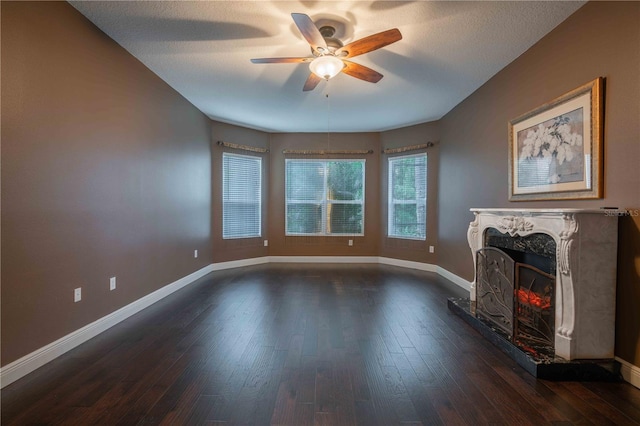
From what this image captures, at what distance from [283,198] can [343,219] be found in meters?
1.29

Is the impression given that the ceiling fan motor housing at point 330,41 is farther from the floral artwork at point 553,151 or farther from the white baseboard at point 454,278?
the white baseboard at point 454,278

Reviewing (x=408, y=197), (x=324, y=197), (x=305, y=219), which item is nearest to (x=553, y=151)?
(x=408, y=197)

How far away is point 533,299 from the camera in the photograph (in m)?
2.24

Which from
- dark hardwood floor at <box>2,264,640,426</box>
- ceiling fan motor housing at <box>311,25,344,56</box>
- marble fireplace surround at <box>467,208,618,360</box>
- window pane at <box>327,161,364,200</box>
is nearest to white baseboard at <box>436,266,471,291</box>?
dark hardwood floor at <box>2,264,640,426</box>

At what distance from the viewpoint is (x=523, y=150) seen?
281 centimetres

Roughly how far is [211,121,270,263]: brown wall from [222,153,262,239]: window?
0.08 m

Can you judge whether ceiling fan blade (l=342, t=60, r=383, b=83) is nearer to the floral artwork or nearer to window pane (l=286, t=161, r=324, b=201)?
the floral artwork

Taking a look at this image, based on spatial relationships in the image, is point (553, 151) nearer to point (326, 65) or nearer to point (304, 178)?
point (326, 65)

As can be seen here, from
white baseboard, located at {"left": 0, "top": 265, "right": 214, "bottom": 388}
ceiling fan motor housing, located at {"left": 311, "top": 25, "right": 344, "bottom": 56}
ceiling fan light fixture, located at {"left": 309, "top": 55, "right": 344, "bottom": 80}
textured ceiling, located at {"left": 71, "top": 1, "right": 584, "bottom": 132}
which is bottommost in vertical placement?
white baseboard, located at {"left": 0, "top": 265, "right": 214, "bottom": 388}

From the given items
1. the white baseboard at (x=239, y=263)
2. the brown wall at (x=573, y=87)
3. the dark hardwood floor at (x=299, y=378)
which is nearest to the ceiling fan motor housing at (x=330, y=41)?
the brown wall at (x=573, y=87)

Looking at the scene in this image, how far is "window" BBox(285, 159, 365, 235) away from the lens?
18.9 ft

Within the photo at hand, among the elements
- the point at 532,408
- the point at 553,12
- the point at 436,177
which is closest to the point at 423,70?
the point at 553,12

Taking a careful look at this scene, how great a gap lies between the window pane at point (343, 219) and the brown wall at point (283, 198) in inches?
5.6

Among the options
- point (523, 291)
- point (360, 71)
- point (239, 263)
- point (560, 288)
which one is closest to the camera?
point (560, 288)
